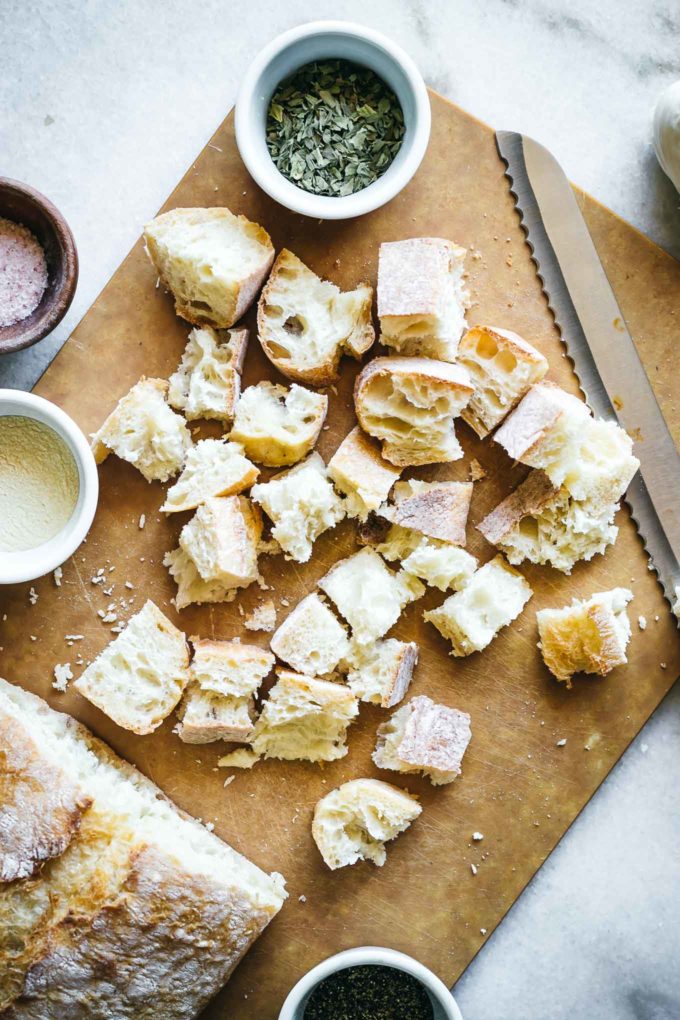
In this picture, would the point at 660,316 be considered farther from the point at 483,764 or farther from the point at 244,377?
the point at 483,764

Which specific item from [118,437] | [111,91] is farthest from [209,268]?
[111,91]

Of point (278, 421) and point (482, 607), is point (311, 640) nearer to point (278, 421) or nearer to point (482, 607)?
point (482, 607)

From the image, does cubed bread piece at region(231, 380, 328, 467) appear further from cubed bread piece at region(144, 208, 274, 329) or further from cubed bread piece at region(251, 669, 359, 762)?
cubed bread piece at region(251, 669, 359, 762)

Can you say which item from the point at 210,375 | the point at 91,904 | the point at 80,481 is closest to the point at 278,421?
the point at 210,375

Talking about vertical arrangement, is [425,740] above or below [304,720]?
above

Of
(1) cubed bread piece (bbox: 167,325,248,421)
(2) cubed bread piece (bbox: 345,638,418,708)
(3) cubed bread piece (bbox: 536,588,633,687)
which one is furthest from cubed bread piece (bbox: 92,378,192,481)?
(3) cubed bread piece (bbox: 536,588,633,687)

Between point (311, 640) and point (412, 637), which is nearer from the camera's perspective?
point (311, 640)
